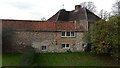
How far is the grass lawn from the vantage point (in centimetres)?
3250

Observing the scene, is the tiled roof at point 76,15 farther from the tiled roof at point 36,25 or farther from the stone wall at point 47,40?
the stone wall at point 47,40

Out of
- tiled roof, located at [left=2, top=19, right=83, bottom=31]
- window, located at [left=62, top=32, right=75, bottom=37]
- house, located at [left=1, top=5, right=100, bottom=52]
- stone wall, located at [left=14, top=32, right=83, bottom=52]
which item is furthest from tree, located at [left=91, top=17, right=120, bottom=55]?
tiled roof, located at [left=2, top=19, right=83, bottom=31]

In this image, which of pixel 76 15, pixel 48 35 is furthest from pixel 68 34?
pixel 76 15

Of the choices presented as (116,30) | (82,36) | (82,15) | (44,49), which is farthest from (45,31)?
(116,30)

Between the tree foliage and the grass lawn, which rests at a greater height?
the tree foliage

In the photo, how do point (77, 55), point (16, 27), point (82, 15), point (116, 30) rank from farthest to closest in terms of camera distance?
point (82, 15), point (16, 27), point (77, 55), point (116, 30)

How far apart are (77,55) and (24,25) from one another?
33.1 feet

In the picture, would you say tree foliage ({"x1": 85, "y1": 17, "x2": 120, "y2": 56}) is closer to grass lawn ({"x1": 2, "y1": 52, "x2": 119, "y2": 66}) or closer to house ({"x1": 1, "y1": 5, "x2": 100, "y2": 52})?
grass lawn ({"x1": 2, "y1": 52, "x2": 119, "y2": 66})

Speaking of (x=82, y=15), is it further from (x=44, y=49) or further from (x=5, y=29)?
→ (x=5, y=29)

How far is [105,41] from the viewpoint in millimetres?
34531

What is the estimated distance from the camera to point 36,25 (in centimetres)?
4306

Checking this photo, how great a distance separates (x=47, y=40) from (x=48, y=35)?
2.68 ft

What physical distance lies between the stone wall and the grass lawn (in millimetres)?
4944

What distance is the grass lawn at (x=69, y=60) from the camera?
107ft
